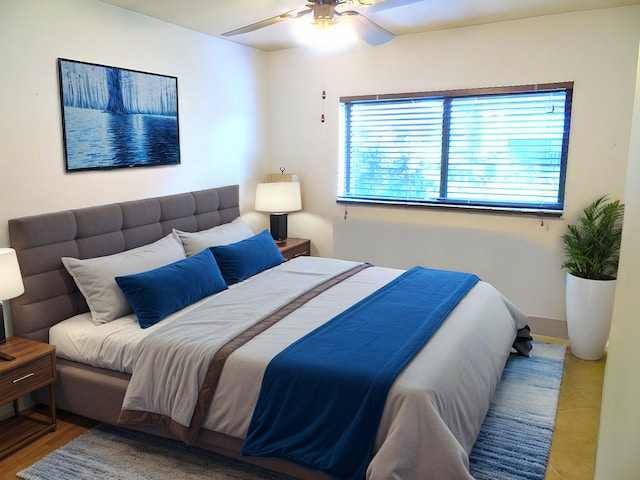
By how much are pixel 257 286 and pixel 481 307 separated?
1.50m

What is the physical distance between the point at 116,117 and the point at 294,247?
203 cm

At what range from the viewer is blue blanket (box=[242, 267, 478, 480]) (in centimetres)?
218

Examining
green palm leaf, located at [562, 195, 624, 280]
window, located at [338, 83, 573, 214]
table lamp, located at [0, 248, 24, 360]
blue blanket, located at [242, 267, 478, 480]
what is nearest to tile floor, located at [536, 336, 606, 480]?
green palm leaf, located at [562, 195, 624, 280]

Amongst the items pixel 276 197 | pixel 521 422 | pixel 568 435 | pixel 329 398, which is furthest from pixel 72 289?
pixel 568 435

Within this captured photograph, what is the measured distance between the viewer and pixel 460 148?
4.56 meters

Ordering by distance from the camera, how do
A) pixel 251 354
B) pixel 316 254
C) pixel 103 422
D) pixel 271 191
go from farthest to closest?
pixel 316 254, pixel 271 191, pixel 103 422, pixel 251 354

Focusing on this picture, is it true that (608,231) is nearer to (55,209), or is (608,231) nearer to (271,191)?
(271,191)

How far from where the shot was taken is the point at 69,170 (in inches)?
131

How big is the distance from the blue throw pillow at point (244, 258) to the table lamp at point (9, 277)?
4.69 feet

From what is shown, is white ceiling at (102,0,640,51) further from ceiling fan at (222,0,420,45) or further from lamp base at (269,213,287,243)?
lamp base at (269,213,287,243)

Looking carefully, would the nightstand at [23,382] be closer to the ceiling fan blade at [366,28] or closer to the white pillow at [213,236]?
the white pillow at [213,236]

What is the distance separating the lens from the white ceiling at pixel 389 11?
354 cm

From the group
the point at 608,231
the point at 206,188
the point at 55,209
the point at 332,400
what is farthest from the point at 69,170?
the point at 608,231

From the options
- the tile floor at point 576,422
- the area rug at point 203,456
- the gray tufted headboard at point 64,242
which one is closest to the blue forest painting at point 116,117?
the gray tufted headboard at point 64,242
